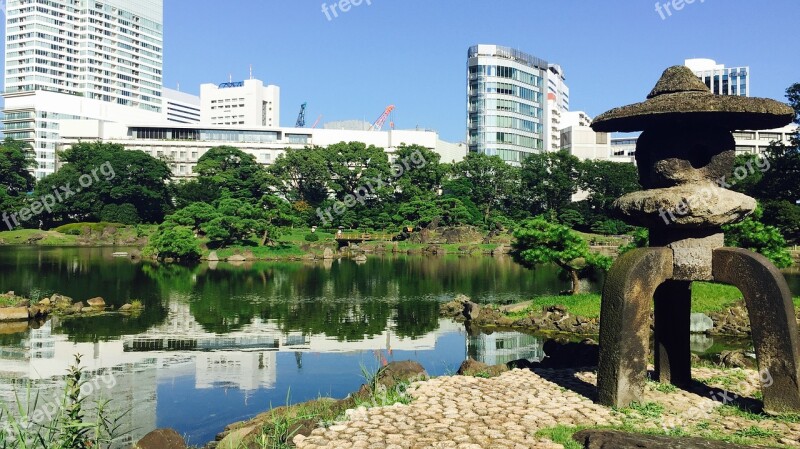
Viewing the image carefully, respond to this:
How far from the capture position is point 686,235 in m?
9.42

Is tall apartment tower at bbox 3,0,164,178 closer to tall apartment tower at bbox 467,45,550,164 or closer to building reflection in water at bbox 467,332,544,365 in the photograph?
tall apartment tower at bbox 467,45,550,164

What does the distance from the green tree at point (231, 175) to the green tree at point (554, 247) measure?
42166 mm

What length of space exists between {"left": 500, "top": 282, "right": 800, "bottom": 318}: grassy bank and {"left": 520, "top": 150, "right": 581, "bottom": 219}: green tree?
46.0 meters

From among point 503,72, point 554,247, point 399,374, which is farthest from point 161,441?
point 503,72

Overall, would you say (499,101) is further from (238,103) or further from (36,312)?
→ (238,103)

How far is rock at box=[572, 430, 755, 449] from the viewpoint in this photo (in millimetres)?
7203

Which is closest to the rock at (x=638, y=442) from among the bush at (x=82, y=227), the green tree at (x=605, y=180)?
the green tree at (x=605, y=180)

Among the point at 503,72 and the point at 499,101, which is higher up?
the point at 503,72

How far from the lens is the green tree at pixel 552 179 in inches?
2744

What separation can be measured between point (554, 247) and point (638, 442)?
18779 millimetres

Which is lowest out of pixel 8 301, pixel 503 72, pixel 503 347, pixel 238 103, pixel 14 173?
pixel 503 347

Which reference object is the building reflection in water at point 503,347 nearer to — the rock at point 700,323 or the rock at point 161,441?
the rock at point 700,323

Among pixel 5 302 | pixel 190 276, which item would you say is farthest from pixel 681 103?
pixel 190 276

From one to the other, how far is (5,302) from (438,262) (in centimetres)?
3075
